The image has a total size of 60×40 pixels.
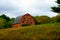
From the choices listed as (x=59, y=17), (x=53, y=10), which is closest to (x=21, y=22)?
(x=59, y=17)

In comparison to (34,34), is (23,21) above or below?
above

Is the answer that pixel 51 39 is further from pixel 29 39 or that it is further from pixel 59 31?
pixel 59 31

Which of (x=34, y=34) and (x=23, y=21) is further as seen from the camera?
(x=23, y=21)

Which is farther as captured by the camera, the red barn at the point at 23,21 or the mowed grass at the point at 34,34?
the red barn at the point at 23,21

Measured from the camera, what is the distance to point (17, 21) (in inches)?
2522

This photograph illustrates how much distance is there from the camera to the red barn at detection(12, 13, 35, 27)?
6317 cm

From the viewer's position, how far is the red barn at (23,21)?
63169 mm

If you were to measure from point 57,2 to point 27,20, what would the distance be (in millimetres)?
30914

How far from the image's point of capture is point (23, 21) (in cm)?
6531

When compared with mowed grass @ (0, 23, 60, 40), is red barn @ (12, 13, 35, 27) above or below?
above

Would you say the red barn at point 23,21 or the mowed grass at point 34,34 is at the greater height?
the red barn at point 23,21

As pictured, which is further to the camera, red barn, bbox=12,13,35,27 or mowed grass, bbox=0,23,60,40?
red barn, bbox=12,13,35,27

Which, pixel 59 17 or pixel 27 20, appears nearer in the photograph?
pixel 59 17

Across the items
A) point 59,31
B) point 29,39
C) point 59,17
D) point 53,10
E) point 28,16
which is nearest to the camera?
point 29,39
